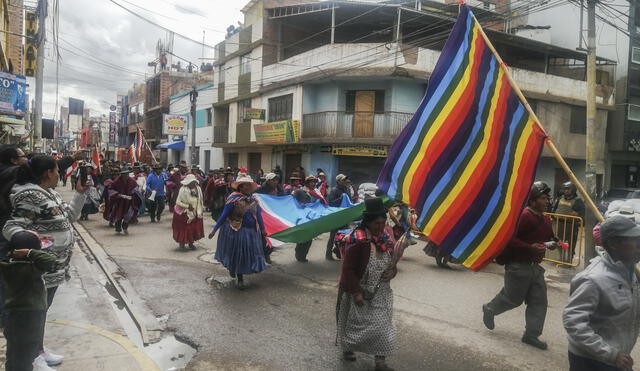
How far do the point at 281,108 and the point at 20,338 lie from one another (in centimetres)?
2150

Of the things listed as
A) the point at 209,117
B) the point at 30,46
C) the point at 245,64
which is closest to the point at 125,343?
the point at 30,46

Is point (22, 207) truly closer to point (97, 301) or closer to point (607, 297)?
point (97, 301)

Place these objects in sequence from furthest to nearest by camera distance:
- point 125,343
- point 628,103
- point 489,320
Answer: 1. point 628,103
2. point 489,320
3. point 125,343

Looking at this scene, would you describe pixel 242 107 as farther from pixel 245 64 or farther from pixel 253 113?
pixel 253 113

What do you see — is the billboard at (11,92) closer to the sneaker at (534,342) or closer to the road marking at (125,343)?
the road marking at (125,343)

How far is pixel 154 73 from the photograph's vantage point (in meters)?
42.9

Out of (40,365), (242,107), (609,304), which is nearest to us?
(609,304)

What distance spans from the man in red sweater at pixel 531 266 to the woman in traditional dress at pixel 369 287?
5.18 ft

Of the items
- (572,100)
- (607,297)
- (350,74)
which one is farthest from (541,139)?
(572,100)

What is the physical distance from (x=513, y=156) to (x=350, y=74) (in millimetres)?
16811

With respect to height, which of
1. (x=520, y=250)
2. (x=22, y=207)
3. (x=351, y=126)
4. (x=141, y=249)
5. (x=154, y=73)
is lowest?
(x=141, y=249)

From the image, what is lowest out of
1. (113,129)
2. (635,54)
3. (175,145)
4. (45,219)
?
(45,219)

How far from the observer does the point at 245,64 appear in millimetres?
27359

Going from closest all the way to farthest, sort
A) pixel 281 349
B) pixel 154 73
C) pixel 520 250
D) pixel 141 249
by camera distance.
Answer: pixel 281 349 → pixel 520 250 → pixel 141 249 → pixel 154 73
